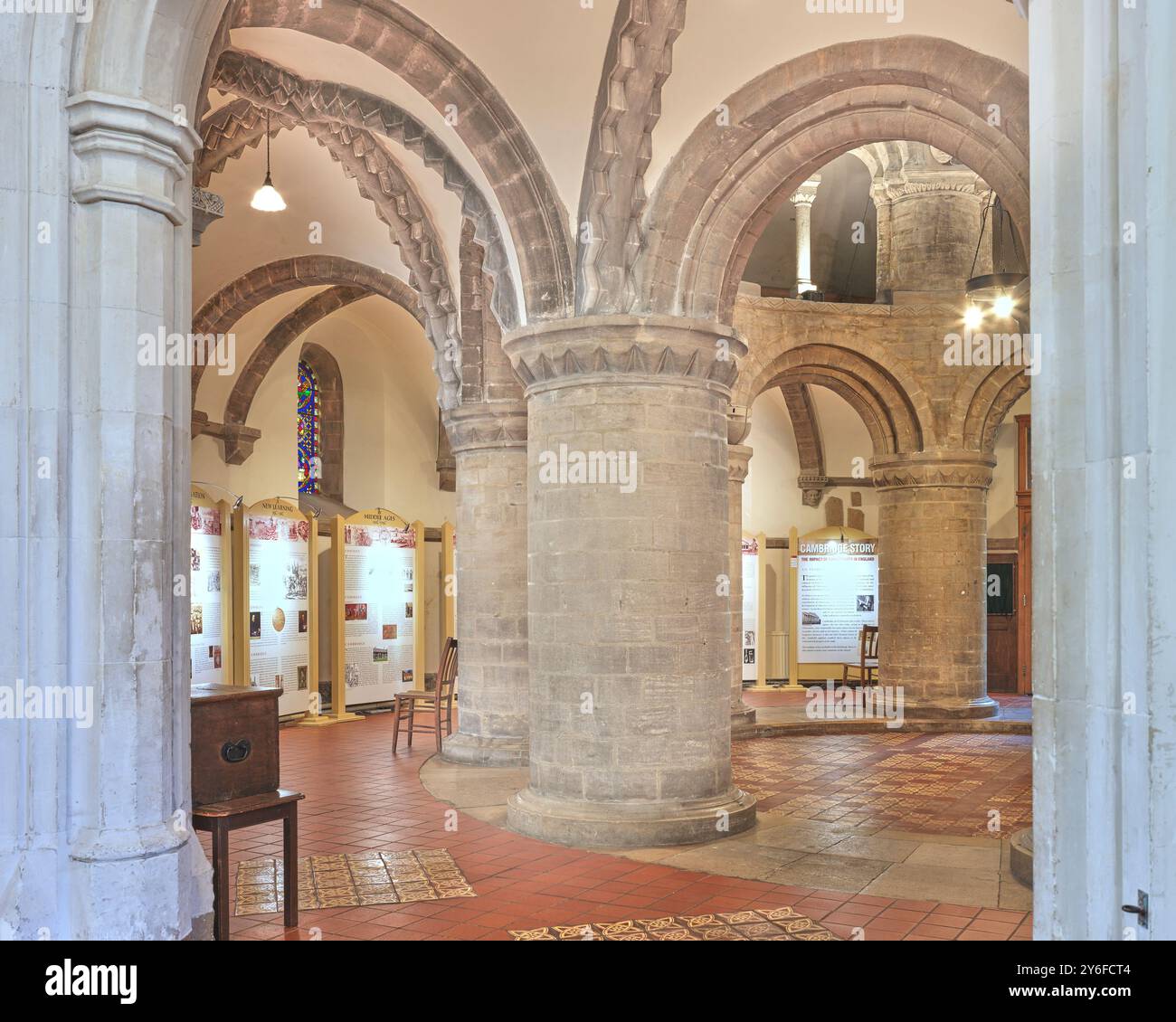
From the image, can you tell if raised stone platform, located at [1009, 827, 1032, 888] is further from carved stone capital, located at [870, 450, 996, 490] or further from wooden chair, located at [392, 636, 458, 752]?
carved stone capital, located at [870, 450, 996, 490]

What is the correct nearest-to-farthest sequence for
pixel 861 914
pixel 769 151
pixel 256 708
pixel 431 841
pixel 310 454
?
pixel 256 708
pixel 861 914
pixel 431 841
pixel 769 151
pixel 310 454

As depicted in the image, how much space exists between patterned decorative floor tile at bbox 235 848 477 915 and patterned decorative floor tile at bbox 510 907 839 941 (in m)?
0.79

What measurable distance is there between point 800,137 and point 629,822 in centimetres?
435

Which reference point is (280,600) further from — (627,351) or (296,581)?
(627,351)

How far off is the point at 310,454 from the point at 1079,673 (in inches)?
549

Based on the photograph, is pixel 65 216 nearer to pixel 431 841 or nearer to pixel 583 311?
pixel 583 311

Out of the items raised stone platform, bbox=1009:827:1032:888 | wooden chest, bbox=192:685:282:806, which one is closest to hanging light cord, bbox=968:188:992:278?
raised stone platform, bbox=1009:827:1032:888

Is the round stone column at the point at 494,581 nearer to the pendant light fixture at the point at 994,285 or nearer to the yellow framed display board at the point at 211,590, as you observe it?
the yellow framed display board at the point at 211,590

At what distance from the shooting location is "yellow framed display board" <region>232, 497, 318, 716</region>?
12.0m

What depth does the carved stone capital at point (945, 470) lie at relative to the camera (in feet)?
43.1

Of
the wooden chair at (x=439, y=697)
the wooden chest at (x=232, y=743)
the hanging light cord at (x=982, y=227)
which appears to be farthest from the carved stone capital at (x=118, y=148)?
the hanging light cord at (x=982, y=227)
